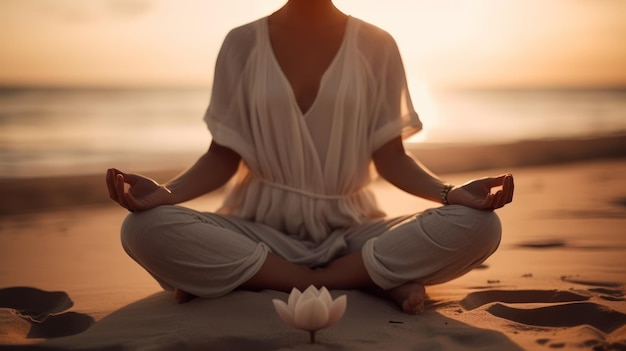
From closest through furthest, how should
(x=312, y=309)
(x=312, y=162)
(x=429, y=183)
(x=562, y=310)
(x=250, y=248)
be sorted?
(x=312, y=309) → (x=562, y=310) → (x=250, y=248) → (x=429, y=183) → (x=312, y=162)

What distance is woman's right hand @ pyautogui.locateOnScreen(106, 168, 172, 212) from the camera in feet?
9.74

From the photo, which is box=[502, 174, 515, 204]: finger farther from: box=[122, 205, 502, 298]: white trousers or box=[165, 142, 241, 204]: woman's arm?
box=[165, 142, 241, 204]: woman's arm

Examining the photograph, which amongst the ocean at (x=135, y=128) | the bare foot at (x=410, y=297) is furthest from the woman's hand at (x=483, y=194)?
the ocean at (x=135, y=128)

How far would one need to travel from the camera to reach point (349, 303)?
3.15m

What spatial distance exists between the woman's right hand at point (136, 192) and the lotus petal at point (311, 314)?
869mm

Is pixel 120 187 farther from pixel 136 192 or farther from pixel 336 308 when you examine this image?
pixel 336 308

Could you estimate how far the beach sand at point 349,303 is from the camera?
109 inches

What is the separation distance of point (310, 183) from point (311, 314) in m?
1.06

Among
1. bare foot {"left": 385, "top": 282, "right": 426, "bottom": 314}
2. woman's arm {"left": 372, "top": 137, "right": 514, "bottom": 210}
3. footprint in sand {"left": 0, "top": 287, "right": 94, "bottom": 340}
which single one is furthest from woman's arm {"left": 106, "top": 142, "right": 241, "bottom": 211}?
bare foot {"left": 385, "top": 282, "right": 426, "bottom": 314}

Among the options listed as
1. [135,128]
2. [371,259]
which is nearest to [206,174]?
[371,259]

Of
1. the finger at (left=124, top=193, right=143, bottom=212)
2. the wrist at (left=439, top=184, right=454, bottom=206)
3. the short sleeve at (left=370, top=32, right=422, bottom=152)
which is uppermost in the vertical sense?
the short sleeve at (left=370, top=32, right=422, bottom=152)

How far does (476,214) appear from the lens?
3127mm

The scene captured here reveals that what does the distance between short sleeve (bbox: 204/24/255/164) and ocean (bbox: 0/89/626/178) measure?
5.09 metres

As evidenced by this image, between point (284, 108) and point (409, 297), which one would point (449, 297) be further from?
point (284, 108)
